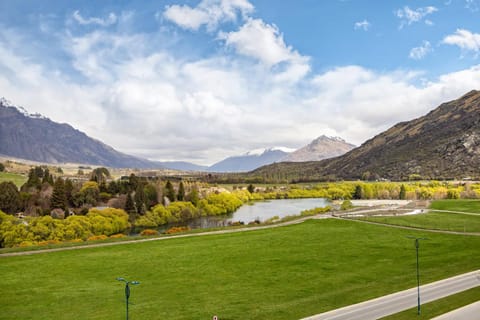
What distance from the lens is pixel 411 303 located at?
91.7ft

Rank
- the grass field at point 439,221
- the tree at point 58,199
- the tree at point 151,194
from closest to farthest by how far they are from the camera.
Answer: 1. the grass field at point 439,221
2. the tree at point 58,199
3. the tree at point 151,194

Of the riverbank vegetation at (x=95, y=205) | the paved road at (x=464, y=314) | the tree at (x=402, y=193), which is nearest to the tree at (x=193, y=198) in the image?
the riverbank vegetation at (x=95, y=205)

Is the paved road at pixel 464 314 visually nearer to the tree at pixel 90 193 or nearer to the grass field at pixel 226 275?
the grass field at pixel 226 275

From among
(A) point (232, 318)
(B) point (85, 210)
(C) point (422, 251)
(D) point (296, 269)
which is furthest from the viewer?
(B) point (85, 210)

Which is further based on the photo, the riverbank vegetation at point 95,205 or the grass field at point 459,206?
the grass field at point 459,206

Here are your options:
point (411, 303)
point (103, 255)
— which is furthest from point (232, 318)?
point (103, 255)

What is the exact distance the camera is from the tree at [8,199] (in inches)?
3588

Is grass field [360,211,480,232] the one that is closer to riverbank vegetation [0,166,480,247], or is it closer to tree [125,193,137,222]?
riverbank vegetation [0,166,480,247]

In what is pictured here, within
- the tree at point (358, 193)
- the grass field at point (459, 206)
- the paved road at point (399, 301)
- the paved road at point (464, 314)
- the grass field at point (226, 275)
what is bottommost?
the grass field at point (226, 275)

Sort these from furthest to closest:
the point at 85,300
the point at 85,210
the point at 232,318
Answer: the point at 85,210
the point at 85,300
the point at 232,318

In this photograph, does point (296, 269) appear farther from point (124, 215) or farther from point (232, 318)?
point (124, 215)

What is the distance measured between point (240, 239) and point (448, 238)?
32974 mm

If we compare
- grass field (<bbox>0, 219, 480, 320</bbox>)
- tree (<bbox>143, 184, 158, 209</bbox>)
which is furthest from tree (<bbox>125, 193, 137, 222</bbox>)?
grass field (<bbox>0, 219, 480, 320</bbox>)

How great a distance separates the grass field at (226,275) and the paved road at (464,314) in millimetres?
6163
